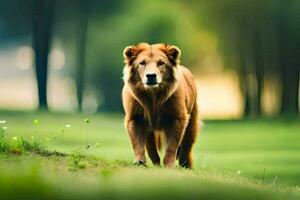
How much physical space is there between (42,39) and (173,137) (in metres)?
11.0

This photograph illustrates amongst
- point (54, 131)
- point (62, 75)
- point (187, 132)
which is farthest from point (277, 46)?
point (187, 132)

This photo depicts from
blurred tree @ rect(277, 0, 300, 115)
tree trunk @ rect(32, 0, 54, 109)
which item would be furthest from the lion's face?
tree trunk @ rect(32, 0, 54, 109)

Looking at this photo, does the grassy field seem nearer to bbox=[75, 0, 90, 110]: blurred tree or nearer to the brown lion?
the brown lion

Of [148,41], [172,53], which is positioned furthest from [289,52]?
[172,53]

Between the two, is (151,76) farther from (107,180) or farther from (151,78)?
(107,180)

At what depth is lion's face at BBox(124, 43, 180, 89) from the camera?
25.9 feet

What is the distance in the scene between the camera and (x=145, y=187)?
21.5ft

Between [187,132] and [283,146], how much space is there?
4.78 m

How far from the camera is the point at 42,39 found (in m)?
18.8

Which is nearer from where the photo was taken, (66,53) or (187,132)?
(187,132)

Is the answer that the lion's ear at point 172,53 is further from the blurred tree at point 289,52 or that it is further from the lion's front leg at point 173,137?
the blurred tree at point 289,52

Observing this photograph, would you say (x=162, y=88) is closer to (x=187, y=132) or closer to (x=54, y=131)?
(x=187, y=132)

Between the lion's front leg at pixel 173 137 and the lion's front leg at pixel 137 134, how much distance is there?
0.72ft

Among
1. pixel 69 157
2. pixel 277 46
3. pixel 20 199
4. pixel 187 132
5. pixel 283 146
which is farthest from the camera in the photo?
pixel 277 46
